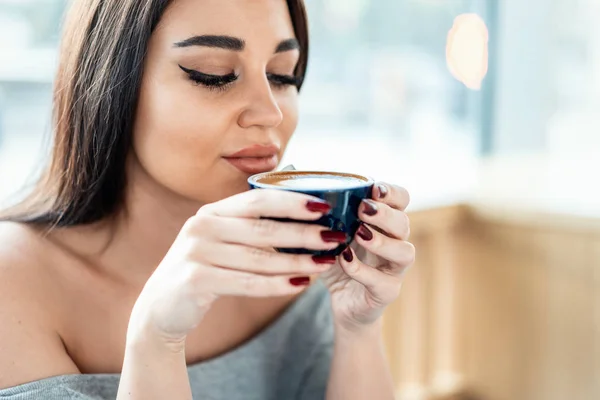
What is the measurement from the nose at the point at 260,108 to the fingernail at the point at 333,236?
1.05ft

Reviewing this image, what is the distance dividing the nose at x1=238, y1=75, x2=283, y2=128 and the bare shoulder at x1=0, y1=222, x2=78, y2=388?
1.36 feet

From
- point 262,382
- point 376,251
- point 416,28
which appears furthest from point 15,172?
point 416,28

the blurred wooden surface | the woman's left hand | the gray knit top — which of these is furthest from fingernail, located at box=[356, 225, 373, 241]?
the blurred wooden surface

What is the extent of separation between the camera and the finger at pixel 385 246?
0.87 metres

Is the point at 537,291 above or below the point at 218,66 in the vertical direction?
below

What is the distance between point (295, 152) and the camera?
92.1 inches

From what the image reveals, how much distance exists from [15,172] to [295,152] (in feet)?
3.28

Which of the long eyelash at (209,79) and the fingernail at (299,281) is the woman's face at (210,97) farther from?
the fingernail at (299,281)

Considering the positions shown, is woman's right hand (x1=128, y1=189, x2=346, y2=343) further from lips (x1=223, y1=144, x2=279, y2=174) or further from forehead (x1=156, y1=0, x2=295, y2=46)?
forehead (x1=156, y1=0, x2=295, y2=46)

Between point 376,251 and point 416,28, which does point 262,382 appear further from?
point 416,28

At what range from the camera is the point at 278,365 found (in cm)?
132

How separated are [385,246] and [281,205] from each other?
0.22 metres

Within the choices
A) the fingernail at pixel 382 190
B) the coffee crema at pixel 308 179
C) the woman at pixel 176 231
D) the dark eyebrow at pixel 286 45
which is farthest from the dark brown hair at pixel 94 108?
the fingernail at pixel 382 190

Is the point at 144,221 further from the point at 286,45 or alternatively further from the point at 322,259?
the point at 322,259
